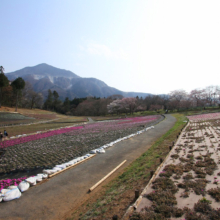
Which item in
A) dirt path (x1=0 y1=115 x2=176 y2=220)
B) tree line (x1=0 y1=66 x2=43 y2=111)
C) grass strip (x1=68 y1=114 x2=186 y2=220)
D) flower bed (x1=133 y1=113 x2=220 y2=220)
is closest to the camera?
flower bed (x1=133 y1=113 x2=220 y2=220)

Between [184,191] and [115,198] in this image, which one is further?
[115,198]

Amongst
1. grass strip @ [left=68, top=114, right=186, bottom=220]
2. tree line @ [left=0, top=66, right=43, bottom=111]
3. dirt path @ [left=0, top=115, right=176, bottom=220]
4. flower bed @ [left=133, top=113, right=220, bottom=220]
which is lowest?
dirt path @ [left=0, top=115, right=176, bottom=220]

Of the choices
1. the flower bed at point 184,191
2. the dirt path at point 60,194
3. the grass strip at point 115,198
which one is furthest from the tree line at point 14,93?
the flower bed at point 184,191

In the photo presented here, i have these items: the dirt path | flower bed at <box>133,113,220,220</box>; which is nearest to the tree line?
the dirt path

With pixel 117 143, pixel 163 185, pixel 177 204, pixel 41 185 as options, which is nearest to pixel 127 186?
pixel 163 185

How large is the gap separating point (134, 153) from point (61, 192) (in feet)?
22.2

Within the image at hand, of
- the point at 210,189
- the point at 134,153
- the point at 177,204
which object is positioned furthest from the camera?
the point at 134,153

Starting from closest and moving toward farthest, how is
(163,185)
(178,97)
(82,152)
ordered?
1. (163,185)
2. (82,152)
3. (178,97)

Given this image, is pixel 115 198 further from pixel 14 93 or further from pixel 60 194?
pixel 14 93

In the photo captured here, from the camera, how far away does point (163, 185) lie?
19.6 ft

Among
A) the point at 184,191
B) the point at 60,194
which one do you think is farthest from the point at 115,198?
the point at 60,194

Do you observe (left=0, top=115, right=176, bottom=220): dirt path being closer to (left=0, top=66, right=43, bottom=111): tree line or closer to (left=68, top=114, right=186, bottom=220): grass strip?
(left=68, top=114, right=186, bottom=220): grass strip

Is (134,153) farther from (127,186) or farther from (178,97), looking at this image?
(178,97)

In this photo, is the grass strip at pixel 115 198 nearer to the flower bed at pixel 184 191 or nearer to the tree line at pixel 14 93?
the flower bed at pixel 184 191
